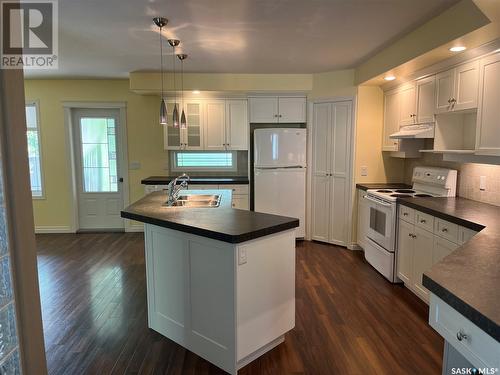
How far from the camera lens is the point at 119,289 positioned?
3.48 metres

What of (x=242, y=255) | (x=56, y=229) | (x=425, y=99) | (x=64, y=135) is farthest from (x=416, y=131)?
(x=56, y=229)

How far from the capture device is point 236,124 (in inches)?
211

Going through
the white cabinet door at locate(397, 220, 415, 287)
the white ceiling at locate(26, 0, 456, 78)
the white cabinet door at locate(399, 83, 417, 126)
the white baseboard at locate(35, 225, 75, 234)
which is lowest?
the white baseboard at locate(35, 225, 75, 234)

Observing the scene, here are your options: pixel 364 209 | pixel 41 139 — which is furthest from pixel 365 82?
pixel 41 139

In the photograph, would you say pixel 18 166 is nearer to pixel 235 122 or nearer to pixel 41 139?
pixel 235 122

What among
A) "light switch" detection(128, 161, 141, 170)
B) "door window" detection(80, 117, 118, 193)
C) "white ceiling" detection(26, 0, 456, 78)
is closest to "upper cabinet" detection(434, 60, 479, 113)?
"white ceiling" detection(26, 0, 456, 78)

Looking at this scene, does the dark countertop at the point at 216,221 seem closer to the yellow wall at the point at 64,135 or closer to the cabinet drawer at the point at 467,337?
the cabinet drawer at the point at 467,337

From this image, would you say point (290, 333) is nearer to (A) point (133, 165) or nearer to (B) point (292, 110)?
(B) point (292, 110)

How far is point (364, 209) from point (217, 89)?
272 cm

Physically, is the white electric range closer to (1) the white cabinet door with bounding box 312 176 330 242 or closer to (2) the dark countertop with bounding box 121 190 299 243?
(1) the white cabinet door with bounding box 312 176 330 242

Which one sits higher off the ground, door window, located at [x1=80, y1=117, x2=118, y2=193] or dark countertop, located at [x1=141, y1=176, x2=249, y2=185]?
door window, located at [x1=80, y1=117, x2=118, y2=193]

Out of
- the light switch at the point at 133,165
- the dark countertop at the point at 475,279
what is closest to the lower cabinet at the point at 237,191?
the light switch at the point at 133,165

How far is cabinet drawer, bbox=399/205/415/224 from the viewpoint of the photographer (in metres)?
3.27

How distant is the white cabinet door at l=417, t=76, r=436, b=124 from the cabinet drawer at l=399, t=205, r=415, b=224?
97 centimetres
